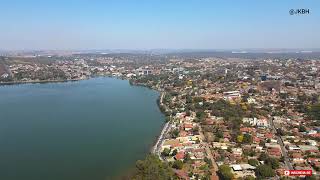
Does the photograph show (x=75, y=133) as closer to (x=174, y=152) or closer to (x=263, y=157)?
(x=174, y=152)

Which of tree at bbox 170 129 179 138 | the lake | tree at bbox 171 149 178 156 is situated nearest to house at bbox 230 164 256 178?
tree at bbox 171 149 178 156

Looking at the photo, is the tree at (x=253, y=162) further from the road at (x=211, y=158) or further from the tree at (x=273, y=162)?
the road at (x=211, y=158)

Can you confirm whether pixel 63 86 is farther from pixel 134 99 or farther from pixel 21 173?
pixel 21 173

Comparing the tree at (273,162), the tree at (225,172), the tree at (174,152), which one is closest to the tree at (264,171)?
the tree at (273,162)

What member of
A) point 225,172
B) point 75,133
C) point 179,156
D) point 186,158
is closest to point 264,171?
point 225,172

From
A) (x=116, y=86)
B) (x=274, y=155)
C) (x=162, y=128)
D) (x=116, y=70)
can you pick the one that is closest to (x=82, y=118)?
(x=162, y=128)
